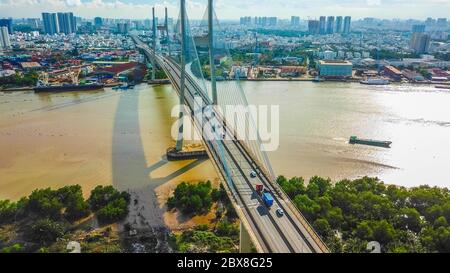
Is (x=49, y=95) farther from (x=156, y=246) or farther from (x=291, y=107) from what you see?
(x=156, y=246)

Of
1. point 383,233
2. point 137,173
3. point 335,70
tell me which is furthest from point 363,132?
→ point 335,70

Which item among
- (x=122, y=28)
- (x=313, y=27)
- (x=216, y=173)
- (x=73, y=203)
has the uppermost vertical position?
(x=313, y=27)

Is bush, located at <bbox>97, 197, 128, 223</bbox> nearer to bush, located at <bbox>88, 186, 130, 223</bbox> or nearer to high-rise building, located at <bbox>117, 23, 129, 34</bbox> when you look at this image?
bush, located at <bbox>88, 186, 130, 223</bbox>

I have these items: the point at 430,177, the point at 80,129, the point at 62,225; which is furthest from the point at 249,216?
the point at 80,129

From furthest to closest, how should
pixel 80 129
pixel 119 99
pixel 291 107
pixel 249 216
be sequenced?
pixel 119 99 → pixel 291 107 → pixel 80 129 → pixel 249 216

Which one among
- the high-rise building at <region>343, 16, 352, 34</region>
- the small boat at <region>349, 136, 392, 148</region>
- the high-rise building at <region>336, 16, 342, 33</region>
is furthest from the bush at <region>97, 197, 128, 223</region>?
the high-rise building at <region>336, 16, 342, 33</region>

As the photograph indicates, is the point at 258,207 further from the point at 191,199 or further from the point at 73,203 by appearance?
the point at 73,203

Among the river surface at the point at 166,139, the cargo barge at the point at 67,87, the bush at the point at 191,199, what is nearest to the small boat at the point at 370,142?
the river surface at the point at 166,139
